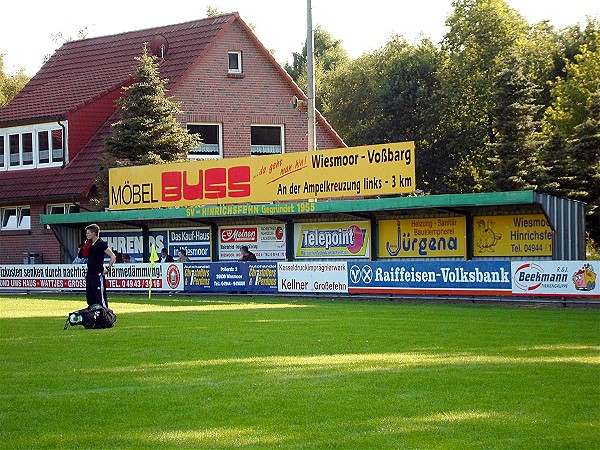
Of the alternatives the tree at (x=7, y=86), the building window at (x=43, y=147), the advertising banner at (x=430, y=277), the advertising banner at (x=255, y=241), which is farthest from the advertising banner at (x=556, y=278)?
the tree at (x=7, y=86)

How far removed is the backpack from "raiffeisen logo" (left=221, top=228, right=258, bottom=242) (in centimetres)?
1816

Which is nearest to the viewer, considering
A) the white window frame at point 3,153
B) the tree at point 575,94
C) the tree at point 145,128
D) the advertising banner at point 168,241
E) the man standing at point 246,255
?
the man standing at point 246,255

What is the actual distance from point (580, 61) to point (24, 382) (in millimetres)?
58126

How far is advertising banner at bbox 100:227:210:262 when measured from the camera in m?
39.8

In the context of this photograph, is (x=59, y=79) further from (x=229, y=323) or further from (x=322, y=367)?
(x=322, y=367)

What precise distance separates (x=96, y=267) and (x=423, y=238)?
15505 mm

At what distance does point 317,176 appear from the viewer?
3612 cm

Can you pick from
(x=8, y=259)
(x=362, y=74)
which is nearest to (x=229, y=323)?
(x=8, y=259)

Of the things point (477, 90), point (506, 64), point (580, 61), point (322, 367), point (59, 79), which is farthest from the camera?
point (477, 90)

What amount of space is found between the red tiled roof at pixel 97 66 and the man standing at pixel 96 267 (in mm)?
29442

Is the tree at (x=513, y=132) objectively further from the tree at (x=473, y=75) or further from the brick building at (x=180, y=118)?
the tree at (x=473, y=75)

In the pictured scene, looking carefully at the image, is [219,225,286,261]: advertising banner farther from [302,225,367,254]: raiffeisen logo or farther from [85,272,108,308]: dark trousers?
[85,272,108,308]: dark trousers

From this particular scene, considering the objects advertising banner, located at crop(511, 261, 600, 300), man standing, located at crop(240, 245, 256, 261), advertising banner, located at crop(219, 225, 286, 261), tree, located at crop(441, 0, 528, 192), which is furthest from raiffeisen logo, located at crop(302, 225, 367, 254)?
tree, located at crop(441, 0, 528, 192)

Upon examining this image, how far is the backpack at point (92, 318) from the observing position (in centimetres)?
2014
